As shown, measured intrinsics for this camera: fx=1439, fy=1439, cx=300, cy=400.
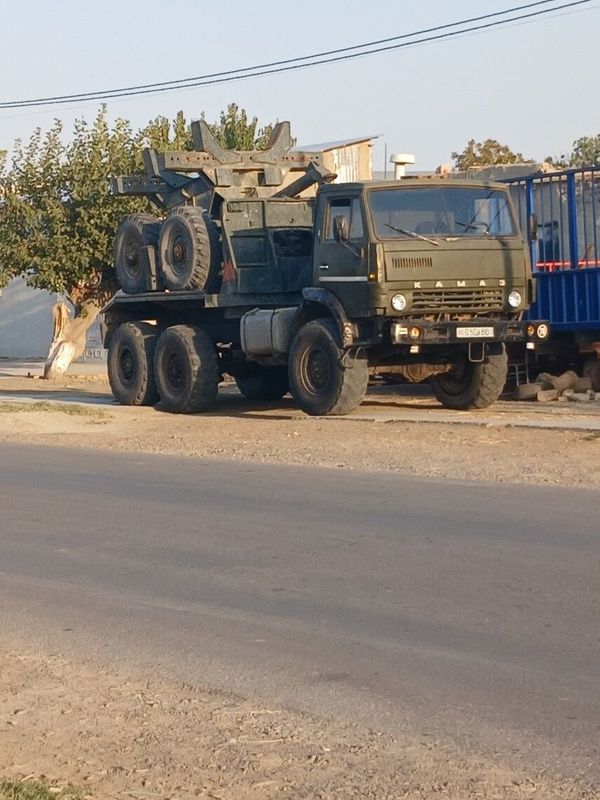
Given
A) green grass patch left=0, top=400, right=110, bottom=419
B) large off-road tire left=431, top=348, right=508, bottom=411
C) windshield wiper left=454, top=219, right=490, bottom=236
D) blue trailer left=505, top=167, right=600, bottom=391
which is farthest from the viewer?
green grass patch left=0, top=400, right=110, bottom=419

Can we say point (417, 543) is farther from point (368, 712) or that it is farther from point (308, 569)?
point (368, 712)

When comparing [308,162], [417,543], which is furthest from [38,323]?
[417,543]

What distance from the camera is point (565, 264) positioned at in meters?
21.0

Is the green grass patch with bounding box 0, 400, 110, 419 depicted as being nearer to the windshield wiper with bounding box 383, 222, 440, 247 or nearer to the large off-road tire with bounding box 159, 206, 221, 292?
the large off-road tire with bounding box 159, 206, 221, 292

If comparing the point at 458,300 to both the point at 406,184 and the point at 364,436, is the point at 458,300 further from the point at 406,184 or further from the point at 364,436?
the point at 364,436

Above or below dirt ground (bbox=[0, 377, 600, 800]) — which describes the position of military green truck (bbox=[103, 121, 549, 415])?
above

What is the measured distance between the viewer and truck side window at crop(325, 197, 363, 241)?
57.8 ft

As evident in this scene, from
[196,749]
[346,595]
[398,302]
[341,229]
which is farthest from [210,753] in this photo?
[341,229]

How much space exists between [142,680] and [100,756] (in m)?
1.09

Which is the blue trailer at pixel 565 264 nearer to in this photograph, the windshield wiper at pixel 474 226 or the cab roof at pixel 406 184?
the windshield wiper at pixel 474 226

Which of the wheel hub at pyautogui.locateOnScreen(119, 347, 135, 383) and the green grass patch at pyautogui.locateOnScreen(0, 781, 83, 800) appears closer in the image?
the green grass patch at pyautogui.locateOnScreen(0, 781, 83, 800)

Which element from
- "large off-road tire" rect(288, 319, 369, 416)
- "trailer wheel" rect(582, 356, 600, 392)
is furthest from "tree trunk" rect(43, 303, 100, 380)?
"trailer wheel" rect(582, 356, 600, 392)

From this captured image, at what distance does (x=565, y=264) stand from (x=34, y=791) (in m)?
17.1

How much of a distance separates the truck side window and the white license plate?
169 centimetres
